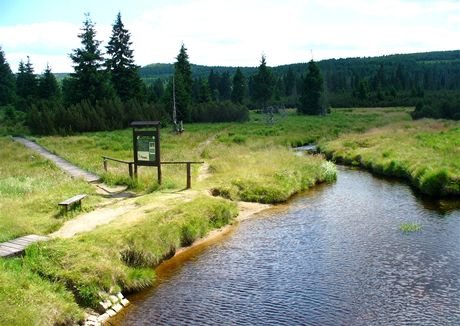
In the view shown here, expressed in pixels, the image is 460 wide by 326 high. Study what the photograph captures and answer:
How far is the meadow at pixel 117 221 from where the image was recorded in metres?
12.6

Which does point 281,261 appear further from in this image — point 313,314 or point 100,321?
point 100,321

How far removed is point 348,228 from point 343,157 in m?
20.2

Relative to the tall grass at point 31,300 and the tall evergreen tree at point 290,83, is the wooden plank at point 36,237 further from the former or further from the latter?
the tall evergreen tree at point 290,83

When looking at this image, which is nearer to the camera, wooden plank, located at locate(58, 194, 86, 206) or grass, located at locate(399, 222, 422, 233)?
wooden plank, located at locate(58, 194, 86, 206)

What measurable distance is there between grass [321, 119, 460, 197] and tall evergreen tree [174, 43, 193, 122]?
102 feet

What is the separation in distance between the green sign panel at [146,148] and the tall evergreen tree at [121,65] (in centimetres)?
5086

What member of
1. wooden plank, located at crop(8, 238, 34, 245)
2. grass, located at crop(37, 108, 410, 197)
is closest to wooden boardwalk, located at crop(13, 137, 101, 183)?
grass, located at crop(37, 108, 410, 197)

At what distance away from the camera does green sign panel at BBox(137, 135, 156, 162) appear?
82.0 feet

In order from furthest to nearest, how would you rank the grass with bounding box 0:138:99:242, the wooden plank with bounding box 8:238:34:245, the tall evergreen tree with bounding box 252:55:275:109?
the tall evergreen tree with bounding box 252:55:275:109
the grass with bounding box 0:138:99:242
the wooden plank with bounding box 8:238:34:245

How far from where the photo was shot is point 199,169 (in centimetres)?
3194

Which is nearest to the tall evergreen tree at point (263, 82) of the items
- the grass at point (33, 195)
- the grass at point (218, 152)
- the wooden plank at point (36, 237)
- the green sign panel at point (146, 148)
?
the grass at point (218, 152)

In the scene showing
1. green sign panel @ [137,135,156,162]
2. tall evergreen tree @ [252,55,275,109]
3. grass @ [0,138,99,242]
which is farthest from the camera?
tall evergreen tree @ [252,55,275,109]

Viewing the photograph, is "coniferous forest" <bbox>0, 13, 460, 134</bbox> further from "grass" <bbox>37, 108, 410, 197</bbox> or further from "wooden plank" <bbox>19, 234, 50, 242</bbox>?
"wooden plank" <bbox>19, 234, 50, 242</bbox>

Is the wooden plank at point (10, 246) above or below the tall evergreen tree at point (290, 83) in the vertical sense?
below
